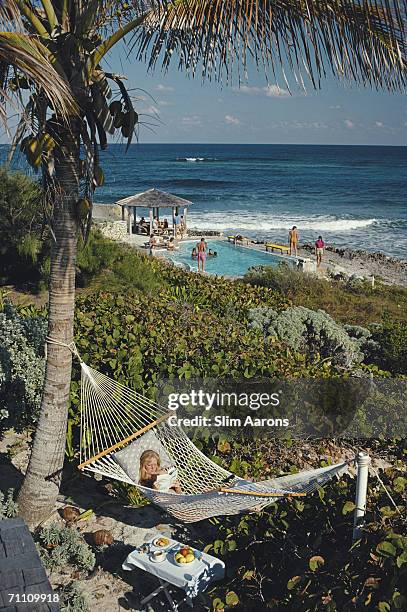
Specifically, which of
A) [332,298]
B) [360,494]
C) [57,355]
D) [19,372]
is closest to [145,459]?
[57,355]

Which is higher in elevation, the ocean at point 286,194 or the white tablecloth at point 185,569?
the ocean at point 286,194

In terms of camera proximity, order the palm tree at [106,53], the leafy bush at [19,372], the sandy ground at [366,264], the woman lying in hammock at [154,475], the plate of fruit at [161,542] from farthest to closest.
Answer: the sandy ground at [366,264] < the leafy bush at [19,372] < the woman lying in hammock at [154,475] < the plate of fruit at [161,542] < the palm tree at [106,53]

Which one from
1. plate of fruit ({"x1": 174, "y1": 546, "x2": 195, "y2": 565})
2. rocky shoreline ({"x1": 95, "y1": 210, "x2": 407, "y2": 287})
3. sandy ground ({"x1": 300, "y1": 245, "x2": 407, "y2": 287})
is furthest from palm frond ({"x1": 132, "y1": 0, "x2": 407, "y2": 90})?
sandy ground ({"x1": 300, "y1": 245, "x2": 407, "y2": 287})

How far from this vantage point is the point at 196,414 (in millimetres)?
4363

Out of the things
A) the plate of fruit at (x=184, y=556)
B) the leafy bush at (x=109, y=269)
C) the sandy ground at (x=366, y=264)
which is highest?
the leafy bush at (x=109, y=269)

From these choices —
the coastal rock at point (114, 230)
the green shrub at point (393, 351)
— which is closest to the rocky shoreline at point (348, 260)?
the coastal rock at point (114, 230)

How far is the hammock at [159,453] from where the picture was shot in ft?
11.1

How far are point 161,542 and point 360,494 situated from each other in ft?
3.79

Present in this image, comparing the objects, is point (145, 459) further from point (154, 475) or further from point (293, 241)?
point (293, 241)

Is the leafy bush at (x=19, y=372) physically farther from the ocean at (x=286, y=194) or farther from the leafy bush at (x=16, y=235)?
the ocean at (x=286, y=194)

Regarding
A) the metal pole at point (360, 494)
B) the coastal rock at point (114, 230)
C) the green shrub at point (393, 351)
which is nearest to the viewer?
the metal pole at point (360, 494)

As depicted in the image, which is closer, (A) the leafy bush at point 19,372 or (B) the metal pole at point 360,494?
(B) the metal pole at point 360,494

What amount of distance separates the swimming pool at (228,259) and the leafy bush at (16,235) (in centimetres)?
628

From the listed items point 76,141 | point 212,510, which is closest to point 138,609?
point 212,510
